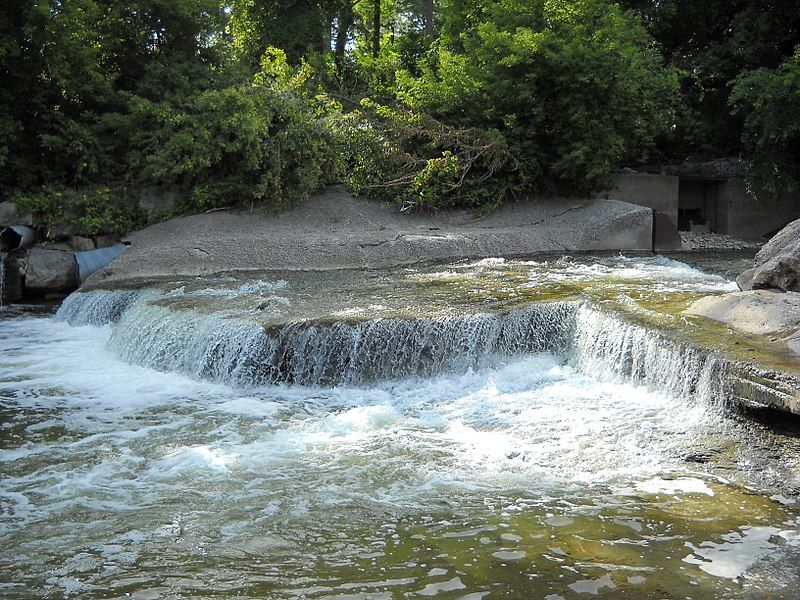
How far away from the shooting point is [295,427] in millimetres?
7465

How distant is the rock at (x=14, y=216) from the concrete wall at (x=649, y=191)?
1164 centimetres

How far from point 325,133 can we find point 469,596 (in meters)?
12.9

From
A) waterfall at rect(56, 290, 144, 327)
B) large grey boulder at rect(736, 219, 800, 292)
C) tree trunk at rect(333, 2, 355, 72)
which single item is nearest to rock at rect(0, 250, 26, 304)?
waterfall at rect(56, 290, 144, 327)

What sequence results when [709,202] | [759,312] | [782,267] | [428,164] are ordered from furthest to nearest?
[709,202], [428,164], [782,267], [759,312]

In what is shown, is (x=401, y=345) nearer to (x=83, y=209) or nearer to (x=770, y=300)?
(x=770, y=300)

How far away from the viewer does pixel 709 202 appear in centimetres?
1986

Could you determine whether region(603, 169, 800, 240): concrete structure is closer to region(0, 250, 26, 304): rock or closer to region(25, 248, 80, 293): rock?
region(25, 248, 80, 293): rock

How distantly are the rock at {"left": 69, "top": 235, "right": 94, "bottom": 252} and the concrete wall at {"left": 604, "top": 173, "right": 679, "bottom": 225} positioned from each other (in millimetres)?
10671

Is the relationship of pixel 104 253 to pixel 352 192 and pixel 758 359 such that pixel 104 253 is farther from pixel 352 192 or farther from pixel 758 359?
pixel 758 359

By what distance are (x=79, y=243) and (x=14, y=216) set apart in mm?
1209

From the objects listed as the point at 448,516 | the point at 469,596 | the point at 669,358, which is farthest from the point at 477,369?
the point at 469,596

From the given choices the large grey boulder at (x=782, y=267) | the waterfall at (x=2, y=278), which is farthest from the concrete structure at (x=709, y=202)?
the waterfall at (x=2, y=278)

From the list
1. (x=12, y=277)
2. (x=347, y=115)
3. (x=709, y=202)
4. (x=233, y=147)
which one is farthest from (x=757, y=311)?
(x=709, y=202)

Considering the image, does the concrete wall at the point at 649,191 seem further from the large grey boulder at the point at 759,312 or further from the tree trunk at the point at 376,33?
the large grey boulder at the point at 759,312
